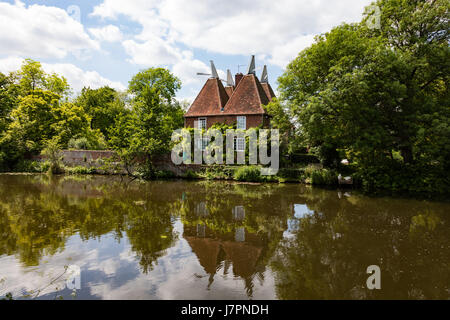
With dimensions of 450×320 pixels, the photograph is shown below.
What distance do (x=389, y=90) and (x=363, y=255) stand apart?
13392mm

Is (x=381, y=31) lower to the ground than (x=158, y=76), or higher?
lower

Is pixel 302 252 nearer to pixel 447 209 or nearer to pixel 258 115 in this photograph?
pixel 447 209

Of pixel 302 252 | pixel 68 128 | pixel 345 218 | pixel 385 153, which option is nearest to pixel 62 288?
pixel 302 252

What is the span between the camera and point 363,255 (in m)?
6.61

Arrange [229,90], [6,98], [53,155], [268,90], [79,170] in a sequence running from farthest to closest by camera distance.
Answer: [229,90], [268,90], [6,98], [79,170], [53,155]

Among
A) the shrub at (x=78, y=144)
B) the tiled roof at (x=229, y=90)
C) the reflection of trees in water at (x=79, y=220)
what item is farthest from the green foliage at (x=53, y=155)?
the tiled roof at (x=229, y=90)

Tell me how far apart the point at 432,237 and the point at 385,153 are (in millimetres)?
12548

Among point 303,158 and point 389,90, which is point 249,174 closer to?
point 303,158

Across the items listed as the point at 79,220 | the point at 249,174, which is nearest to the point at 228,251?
the point at 79,220

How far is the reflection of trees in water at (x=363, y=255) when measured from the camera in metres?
4.98

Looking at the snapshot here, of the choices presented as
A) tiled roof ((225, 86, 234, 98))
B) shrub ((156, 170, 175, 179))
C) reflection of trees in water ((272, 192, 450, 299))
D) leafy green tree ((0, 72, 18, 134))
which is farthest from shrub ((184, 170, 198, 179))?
leafy green tree ((0, 72, 18, 134))

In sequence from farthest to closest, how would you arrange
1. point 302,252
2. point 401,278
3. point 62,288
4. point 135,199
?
point 135,199 < point 302,252 < point 401,278 < point 62,288

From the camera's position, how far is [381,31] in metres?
18.4

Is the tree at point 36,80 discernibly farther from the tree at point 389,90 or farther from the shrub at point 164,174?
the tree at point 389,90
